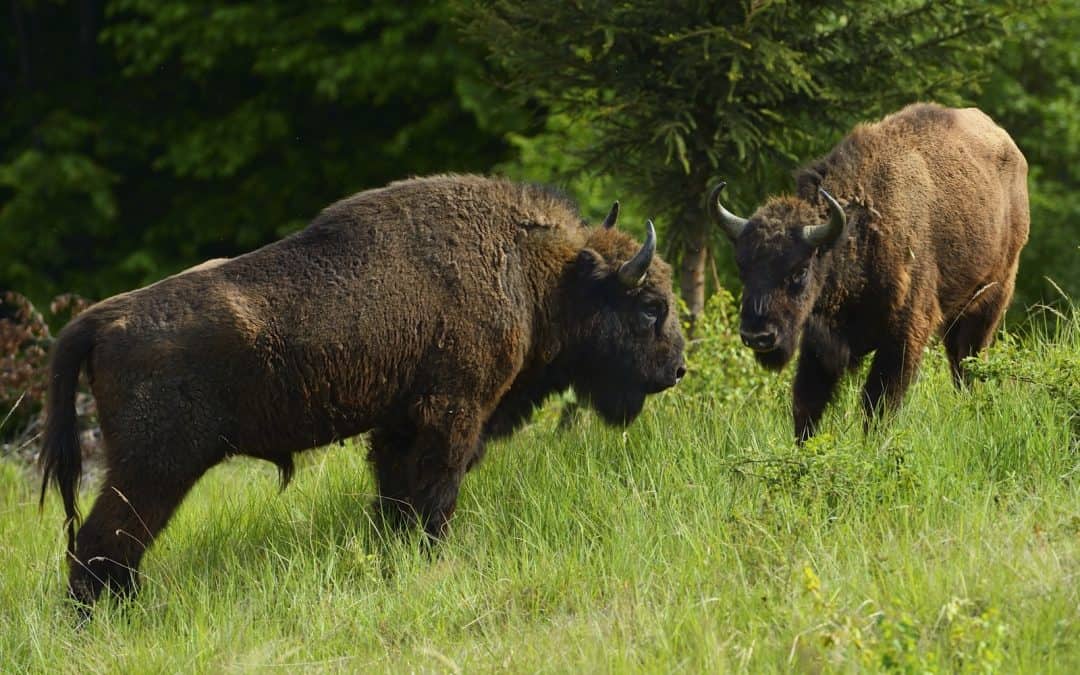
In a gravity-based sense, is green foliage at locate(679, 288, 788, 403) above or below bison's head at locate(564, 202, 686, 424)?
below

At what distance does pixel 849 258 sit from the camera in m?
7.59

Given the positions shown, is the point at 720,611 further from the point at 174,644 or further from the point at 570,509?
the point at 174,644

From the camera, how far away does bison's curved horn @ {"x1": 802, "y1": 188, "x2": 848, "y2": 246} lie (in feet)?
24.0

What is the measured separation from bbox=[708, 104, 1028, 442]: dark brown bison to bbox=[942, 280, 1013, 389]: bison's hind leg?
0.22m

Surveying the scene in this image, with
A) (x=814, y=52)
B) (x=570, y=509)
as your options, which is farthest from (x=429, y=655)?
(x=814, y=52)

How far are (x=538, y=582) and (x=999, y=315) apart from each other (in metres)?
4.12

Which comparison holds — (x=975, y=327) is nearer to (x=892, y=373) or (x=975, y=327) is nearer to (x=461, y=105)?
(x=892, y=373)

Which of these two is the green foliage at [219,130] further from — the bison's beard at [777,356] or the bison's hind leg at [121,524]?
the bison's hind leg at [121,524]

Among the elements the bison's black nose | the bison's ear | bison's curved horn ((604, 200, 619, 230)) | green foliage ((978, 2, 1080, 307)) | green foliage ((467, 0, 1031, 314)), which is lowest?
green foliage ((978, 2, 1080, 307))

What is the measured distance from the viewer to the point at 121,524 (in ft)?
20.0

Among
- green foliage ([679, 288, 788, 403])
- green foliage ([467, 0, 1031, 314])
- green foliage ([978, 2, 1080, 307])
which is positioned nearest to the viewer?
green foliage ([679, 288, 788, 403])

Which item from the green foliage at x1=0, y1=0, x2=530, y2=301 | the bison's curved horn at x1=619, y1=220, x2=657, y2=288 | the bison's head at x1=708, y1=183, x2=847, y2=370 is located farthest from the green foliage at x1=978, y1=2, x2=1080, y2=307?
the bison's curved horn at x1=619, y1=220, x2=657, y2=288

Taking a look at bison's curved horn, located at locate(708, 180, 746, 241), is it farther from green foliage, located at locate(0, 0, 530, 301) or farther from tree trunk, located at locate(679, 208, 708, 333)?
green foliage, located at locate(0, 0, 530, 301)

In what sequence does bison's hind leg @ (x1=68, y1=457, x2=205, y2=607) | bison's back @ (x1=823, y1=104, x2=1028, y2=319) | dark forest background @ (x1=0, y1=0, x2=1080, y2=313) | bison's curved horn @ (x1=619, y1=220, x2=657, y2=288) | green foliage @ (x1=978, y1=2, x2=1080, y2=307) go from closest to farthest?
bison's hind leg @ (x1=68, y1=457, x2=205, y2=607) < bison's curved horn @ (x1=619, y1=220, x2=657, y2=288) < bison's back @ (x1=823, y1=104, x2=1028, y2=319) < dark forest background @ (x1=0, y1=0, x2=1080, y2=313) < green foliage @ (x1=978, y1=2, x2=1080, y2=307)
